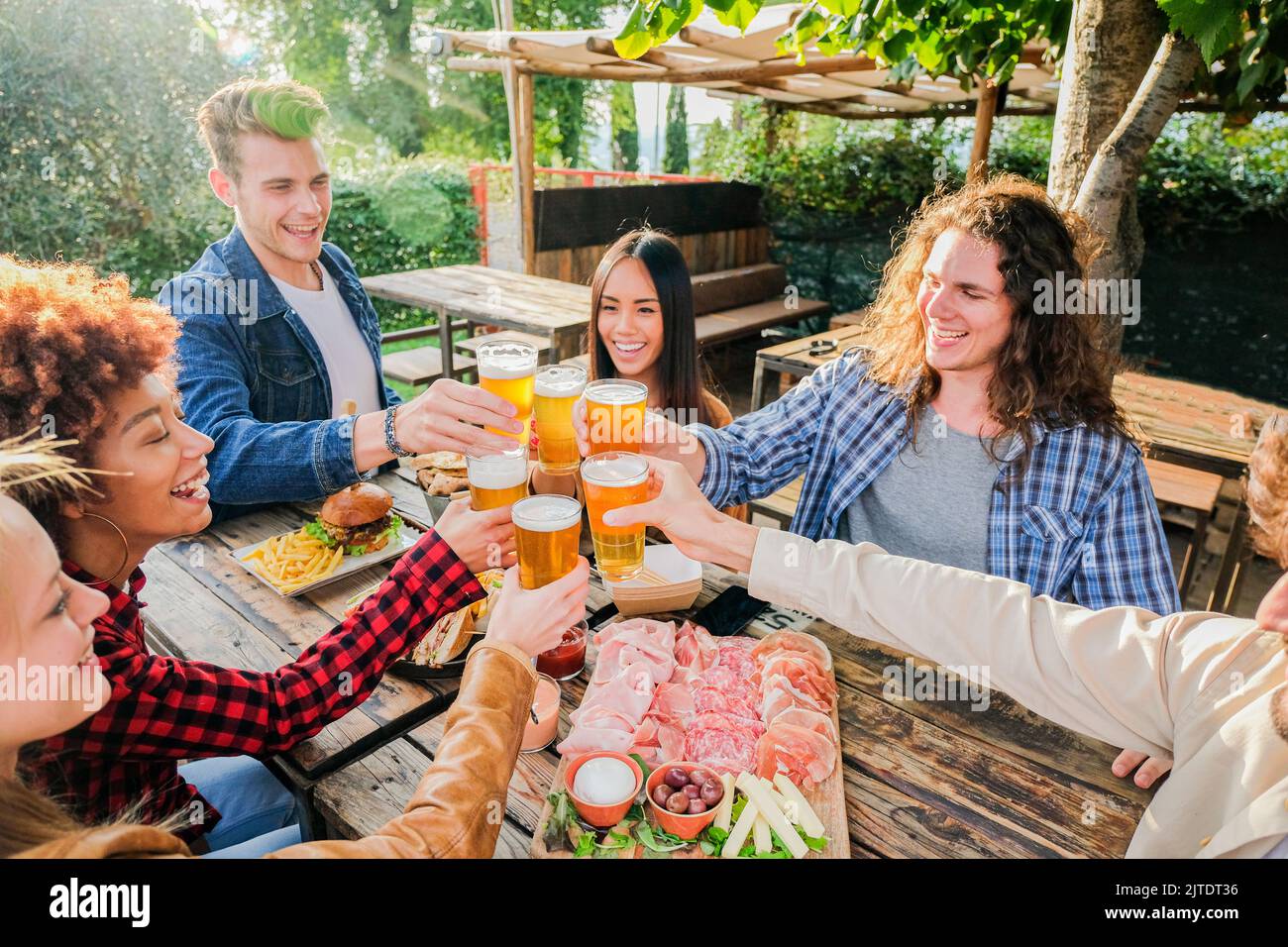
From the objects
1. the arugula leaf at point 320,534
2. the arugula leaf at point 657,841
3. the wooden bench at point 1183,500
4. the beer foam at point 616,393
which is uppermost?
the beer foam at point 616,393

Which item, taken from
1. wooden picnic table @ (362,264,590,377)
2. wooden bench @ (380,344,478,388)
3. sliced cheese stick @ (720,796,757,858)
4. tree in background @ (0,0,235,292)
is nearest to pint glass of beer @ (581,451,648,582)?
sliced cheese stick @ (720,796,757,858)

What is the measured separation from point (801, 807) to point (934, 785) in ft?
1.13

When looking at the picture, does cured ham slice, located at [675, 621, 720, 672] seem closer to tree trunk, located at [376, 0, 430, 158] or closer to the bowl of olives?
the bowl of olives

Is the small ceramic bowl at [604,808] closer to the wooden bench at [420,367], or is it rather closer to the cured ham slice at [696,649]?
the cured ham slice at [696,649]

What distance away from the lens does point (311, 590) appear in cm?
237

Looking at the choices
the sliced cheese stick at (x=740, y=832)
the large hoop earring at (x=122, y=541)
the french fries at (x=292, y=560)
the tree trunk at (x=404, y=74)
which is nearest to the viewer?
the sliced cheese stick at (x=740, y=832)

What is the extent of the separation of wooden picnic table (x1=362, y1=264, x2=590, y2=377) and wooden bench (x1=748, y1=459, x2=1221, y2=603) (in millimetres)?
2028

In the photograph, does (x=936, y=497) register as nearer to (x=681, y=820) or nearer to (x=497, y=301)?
(x=681, y=820)

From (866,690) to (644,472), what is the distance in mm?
806

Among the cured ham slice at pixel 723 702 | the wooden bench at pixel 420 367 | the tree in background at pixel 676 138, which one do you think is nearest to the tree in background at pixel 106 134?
the wooden bench at pixel 420 367

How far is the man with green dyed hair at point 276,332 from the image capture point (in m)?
2.51

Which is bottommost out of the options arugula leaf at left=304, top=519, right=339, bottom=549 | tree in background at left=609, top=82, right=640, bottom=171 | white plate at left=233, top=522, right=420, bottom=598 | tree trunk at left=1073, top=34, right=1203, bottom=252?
white plate at left=233, top=522, right=420, bottom=598

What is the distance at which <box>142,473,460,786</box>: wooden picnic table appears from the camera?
70.7 inches

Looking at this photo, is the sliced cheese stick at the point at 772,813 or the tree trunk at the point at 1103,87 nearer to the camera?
the sliced cheese stick at the point at 772,813
